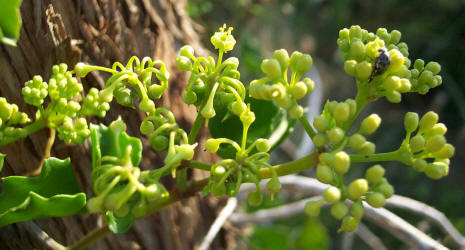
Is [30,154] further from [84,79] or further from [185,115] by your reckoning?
[185,115]

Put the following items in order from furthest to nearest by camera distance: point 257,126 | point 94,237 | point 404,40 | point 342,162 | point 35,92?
1. point 404,40
2. point 257,126
3. point 94,237
4. point 35,92
5. point 342,162

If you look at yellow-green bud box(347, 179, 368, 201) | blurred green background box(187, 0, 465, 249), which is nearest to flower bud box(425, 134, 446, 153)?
yellow-green bud box(347, 179, 368, 201)

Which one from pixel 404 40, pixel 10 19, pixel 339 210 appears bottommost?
pixel 404 40

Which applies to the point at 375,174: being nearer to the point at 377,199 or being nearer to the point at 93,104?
the point at 377,199

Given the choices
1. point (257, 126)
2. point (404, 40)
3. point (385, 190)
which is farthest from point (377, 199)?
point (404, 40)

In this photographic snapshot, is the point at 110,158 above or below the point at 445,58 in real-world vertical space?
above

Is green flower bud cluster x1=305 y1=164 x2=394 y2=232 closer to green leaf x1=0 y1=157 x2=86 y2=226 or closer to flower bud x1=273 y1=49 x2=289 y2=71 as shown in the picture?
flower bud x1=273 y1=49 x2=289 y2=71

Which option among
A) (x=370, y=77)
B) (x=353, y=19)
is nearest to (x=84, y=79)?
(x=370, y=77)

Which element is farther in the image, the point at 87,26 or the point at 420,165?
the point at 87,26

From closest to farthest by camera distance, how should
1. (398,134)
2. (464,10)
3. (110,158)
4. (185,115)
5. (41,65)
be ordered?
(110,158) → (41,65) → (185,115) → (464,10) → (398,134)
